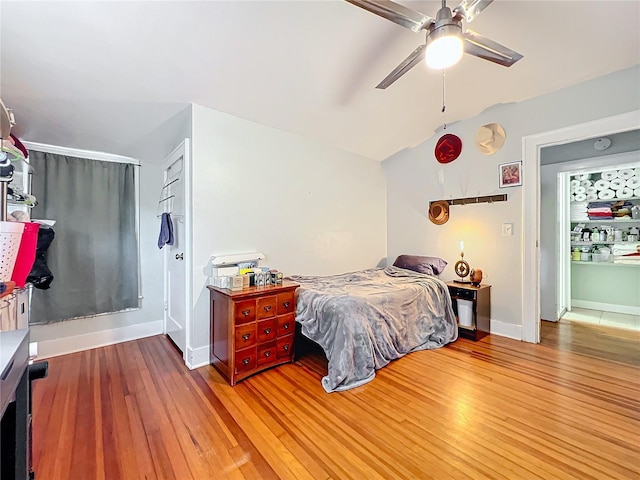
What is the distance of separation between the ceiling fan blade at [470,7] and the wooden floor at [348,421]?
7.84 feet

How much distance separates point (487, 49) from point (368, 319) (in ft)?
6.88

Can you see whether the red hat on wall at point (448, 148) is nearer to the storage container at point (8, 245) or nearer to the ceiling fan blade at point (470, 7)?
the ceiling fan blade at point (470, 7)

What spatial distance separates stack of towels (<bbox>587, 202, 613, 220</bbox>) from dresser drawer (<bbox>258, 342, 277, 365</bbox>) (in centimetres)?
501

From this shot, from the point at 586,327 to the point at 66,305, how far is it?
599 centimetres

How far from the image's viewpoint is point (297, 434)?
1675 mm

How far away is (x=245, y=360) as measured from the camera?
2.31 m

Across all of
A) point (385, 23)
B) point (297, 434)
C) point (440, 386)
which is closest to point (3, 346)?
point (297, 434)

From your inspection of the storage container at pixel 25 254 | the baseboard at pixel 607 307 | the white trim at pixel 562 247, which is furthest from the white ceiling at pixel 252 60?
the baseboard at pixel 607 307

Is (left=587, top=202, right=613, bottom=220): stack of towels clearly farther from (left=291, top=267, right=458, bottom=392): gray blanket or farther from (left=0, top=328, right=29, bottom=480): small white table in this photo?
(left=0, top=328, right=29, bottom=480): small white table

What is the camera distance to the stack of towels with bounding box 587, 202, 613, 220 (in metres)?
4.12

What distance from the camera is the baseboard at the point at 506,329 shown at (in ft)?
10.4

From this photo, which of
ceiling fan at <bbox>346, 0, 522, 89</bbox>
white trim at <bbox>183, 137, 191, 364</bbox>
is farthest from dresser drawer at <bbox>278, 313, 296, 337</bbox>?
ceiling fan at <bbox>346, 0, 522, 89</bbox>

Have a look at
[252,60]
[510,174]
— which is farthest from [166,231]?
[510,174]

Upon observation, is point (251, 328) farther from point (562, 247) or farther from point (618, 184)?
point (618, 184)
